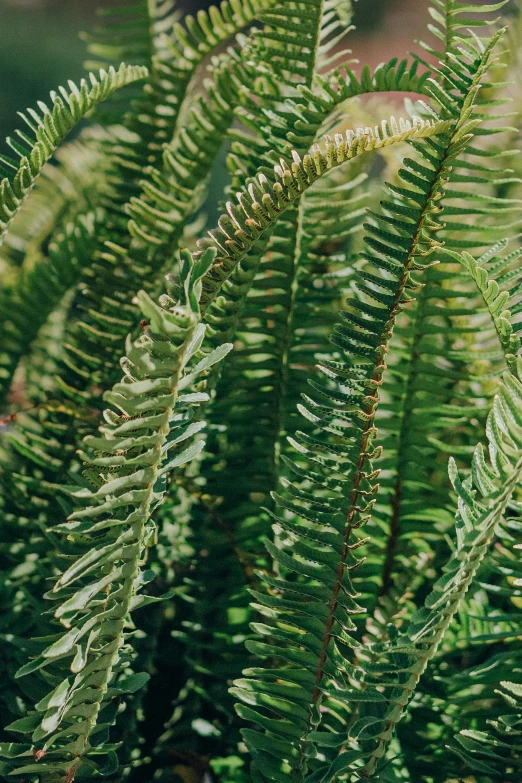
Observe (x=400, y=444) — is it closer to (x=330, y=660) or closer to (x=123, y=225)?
(x=330, y=660)

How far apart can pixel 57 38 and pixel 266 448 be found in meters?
5.03

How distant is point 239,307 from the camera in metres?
0.49

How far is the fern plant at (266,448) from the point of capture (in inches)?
15.8

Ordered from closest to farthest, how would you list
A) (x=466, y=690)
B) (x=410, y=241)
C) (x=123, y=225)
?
(x=410, y=241) → (x=466, y=690) → (x=123, y=225)

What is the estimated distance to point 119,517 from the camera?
0.43m

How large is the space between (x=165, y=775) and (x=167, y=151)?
47cm

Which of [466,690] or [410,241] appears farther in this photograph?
[466,690]

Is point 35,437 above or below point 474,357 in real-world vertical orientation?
below

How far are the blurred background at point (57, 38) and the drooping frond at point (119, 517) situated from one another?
2.44 m

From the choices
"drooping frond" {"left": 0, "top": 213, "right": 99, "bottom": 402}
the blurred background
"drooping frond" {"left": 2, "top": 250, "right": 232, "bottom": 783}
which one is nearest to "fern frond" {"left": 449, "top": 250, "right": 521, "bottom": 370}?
"drooping frond" {"left": 2, "top": 250, "right": 232, "bottom": 783}

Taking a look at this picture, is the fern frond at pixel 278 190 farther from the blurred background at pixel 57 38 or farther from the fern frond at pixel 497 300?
the blurred background at pixel 57 38

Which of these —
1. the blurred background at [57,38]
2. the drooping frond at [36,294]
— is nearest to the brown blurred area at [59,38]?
the blurred background at [57,38]

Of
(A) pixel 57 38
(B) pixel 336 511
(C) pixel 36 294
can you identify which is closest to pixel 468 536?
(B) pixel 336 511

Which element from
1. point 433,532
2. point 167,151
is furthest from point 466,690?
point 167,151
